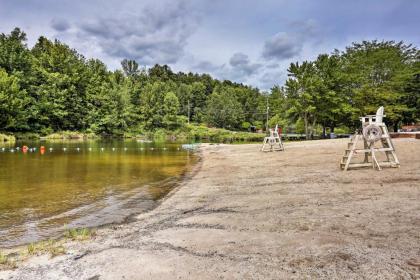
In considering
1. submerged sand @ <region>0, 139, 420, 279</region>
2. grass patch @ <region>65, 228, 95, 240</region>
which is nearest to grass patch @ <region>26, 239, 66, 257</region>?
submerged sand @ <region>0, 139, 420, 279</region>

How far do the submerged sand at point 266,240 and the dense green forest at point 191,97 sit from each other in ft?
116

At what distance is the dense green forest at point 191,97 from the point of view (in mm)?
41406

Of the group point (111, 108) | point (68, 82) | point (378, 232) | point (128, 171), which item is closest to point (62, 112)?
point (68, 82)

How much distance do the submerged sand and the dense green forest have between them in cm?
3533

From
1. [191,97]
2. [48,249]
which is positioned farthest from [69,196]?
[191,97]

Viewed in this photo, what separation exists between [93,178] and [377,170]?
1167 cm

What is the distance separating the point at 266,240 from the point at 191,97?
104814mm

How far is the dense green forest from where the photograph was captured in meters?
41.4

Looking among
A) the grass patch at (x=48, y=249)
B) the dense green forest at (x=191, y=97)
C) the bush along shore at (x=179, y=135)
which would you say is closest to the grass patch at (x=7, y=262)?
the grass patch at (x=48, y=249)

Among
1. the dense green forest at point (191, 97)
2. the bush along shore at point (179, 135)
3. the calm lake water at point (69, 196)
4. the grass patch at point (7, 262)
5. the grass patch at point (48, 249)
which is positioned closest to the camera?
the grass patch at point (7, 262)

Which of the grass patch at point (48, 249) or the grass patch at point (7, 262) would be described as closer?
the grass patch at point (7, 262)

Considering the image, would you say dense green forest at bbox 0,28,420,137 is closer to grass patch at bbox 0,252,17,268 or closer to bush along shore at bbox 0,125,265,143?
bush along shore at bbox 0,125,265,143

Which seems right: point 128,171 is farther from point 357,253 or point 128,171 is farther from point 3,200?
point 357,253

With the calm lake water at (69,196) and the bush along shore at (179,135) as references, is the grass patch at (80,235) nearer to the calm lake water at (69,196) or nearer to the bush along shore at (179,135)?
the calm lake water at (69,196)
